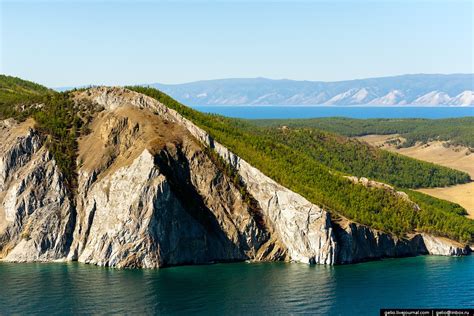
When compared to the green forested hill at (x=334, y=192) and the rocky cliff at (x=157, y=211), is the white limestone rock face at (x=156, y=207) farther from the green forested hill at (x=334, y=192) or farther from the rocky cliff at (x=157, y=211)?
the green forested hill at (x=334, y=192)

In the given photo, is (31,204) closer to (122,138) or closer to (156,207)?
(122,138)

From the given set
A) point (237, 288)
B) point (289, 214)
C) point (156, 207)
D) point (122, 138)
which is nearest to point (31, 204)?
point (122, 138)

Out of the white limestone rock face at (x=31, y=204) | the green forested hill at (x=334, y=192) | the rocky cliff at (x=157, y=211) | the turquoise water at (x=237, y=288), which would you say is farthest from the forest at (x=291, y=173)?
the turquoise water at (x=237, y=288)

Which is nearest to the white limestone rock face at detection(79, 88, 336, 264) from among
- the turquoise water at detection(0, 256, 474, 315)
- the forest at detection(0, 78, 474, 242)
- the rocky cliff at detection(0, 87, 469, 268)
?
the rocky cliff at detection(0, 87, 469, 268)

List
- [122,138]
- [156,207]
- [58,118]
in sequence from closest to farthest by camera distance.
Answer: [156,207], [122,138], [58,118]

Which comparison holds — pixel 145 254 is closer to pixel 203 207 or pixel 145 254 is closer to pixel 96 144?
pixel 203 207

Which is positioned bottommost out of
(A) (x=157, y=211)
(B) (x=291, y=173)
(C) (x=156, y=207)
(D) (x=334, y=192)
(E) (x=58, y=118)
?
(A) (x=157, y=211)
